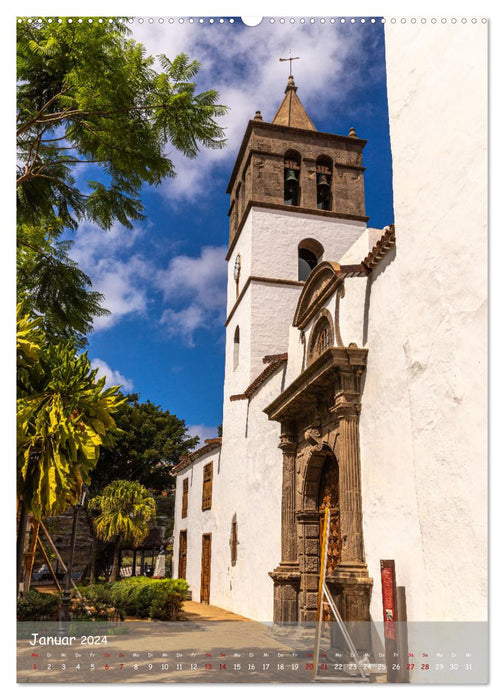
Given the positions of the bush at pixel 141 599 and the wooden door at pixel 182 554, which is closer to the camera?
the bush at pixel 141 599

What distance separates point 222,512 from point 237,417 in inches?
115

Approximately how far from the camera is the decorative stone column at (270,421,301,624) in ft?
30.6

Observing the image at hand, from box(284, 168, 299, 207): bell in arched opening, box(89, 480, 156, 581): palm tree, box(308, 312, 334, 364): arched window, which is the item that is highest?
box(284, 168, 299, 207): bell in arched opening

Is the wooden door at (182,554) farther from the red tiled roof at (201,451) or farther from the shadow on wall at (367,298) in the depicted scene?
the shadow on wall at (367,298)

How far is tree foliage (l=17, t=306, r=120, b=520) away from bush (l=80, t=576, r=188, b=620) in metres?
7.02

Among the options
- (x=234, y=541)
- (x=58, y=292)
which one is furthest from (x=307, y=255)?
(x=58, y=292)

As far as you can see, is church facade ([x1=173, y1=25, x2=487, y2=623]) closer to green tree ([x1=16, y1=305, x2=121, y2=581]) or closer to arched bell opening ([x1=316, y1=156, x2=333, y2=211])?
arched bell opening ([x1=316, y1=156, x2=333, y2=211])

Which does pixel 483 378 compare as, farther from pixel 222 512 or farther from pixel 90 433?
pixel 222 512

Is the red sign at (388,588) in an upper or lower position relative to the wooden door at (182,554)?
upper

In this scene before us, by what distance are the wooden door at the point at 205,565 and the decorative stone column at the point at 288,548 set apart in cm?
766

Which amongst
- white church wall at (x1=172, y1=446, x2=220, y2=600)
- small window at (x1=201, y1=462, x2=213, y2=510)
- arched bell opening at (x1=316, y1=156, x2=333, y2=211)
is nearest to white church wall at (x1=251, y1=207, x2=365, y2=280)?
arched bell opening at (x1=316, y1=156, x2=333, y2=211)

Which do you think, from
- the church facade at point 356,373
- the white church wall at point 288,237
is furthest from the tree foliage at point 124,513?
the white church wall at point 288,237

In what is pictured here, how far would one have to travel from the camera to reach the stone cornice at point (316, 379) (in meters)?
7.34

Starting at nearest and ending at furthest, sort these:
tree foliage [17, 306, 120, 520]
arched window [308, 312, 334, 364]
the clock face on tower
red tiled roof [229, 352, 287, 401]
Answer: tree foliage [17, 306, 120, 520] → arched window [308, 312, 334, 364] → red tiled roof [229, 352, 287, 401] → the clock face on tower
